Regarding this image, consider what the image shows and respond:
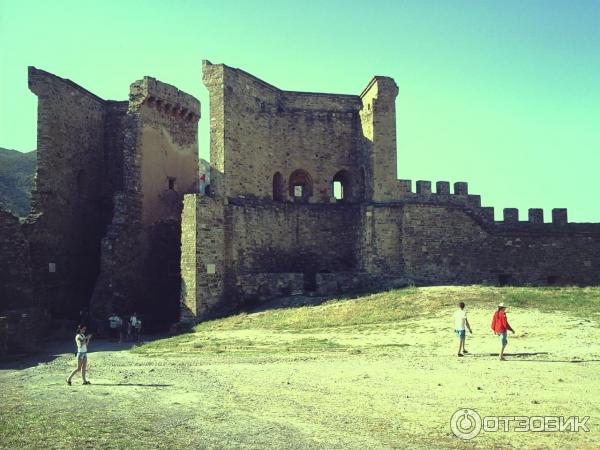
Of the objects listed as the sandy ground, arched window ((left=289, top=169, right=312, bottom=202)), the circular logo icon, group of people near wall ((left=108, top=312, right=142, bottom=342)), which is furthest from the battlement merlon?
the circular logo icon

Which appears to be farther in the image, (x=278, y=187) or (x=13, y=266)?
(x=278, y=187)

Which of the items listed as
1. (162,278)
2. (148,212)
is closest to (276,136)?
(148,212)

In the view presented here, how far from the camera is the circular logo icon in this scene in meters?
6.80

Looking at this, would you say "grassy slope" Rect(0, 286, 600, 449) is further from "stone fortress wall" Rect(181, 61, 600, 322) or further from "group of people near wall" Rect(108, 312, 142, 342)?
"stone fortress wall" Rect(181, 61, 600, 322)

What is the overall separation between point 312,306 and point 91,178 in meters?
11.3

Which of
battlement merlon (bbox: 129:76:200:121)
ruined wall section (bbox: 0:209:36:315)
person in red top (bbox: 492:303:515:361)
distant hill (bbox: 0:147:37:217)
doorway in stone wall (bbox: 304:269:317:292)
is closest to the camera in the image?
person in red top (bbox: 492:303:515:361)

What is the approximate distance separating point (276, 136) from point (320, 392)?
646 inches

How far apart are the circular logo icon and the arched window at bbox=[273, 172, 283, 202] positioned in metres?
17.2

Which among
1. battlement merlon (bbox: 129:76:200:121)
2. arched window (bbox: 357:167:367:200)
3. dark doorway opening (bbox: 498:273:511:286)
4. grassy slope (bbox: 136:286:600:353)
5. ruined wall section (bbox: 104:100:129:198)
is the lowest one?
grassy slope (bbox: 136:286:600:353)

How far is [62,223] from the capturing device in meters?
21.3

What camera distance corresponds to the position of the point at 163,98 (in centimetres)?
2262

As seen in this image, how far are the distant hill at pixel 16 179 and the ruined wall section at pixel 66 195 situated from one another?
599 inches

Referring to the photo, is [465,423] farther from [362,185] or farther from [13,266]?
[362,185]

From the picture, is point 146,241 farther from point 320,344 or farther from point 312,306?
point 320,344
